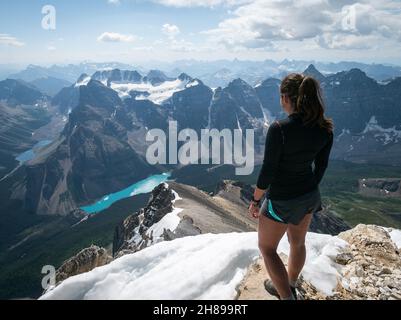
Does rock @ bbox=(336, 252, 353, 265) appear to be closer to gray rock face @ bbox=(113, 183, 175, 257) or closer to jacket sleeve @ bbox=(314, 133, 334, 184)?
jacket sleeve @ bbox=(314, 133, 334, 184)

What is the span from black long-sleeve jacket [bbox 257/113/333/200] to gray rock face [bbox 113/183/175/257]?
7360 cm

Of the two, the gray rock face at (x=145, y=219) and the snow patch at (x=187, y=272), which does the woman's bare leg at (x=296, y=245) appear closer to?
the snow patch at (x=187, y=272)

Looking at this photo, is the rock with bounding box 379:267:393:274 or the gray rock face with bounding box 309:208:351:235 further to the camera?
the gray rock face with bounding box 309:208:351:235

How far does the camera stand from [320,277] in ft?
42.4

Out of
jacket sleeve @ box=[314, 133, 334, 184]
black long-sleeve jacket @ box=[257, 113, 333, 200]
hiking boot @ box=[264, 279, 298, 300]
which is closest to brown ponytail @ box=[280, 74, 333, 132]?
black long-sleeve jacket @ box=[257, 113, 333, 200]

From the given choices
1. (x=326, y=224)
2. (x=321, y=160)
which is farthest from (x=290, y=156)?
(x=326, y=224)

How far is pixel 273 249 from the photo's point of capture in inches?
399

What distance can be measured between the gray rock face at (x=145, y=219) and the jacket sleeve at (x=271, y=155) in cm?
7377

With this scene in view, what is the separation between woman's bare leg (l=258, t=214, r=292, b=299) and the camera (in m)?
9.91

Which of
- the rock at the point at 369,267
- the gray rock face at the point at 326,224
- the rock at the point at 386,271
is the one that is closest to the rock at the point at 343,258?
the rock at the point at 369,267
